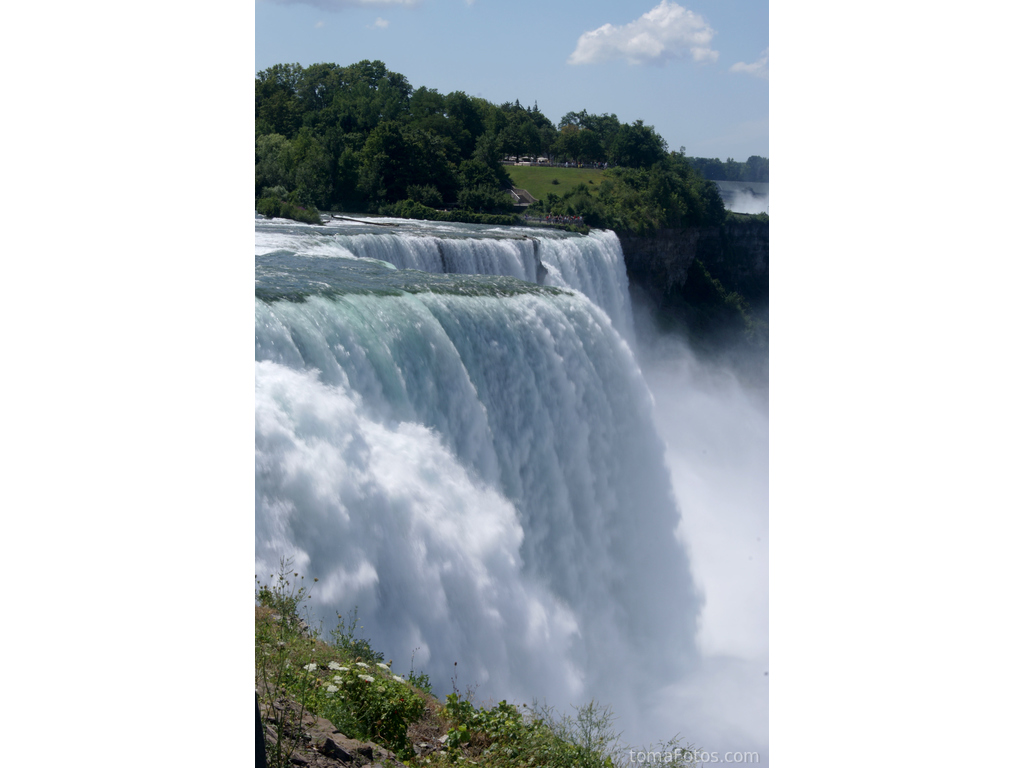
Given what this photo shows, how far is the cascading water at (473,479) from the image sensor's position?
4.90 metres

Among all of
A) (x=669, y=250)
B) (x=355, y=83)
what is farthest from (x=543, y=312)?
(x=669, y=250)

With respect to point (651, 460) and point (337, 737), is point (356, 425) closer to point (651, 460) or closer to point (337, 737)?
point (337, 737)

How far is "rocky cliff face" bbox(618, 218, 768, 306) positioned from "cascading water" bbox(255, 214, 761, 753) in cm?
1367

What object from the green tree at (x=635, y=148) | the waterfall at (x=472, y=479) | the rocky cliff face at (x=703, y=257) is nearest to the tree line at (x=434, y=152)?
the green tree at (x=635, y=148)

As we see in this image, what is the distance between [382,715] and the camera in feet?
11.4

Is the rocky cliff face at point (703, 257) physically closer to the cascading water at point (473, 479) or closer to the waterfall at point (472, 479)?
the cascading water at point (473, 479)

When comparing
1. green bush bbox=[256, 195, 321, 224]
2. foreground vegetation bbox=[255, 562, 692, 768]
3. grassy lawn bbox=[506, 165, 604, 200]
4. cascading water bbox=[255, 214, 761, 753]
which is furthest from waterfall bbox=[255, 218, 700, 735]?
grassy lawn bbox=[506, 165, 604, 200]

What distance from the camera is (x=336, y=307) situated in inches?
250

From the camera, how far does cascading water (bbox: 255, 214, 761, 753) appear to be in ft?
16.1

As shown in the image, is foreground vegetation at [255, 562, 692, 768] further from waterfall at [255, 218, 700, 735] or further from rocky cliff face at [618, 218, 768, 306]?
rocky cliff face at [618, 218, 768, 306]

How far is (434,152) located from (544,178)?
11.2 feet

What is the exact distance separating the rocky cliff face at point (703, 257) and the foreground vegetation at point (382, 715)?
19.7 m

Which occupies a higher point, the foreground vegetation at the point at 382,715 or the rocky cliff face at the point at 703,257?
the rocky cliff face at the point at 703,257
